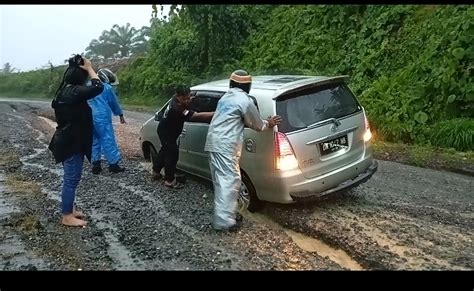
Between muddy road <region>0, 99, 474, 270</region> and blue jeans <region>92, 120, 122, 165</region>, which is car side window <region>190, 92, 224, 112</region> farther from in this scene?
blue jeans <region>92, 120, 122, 165</region>

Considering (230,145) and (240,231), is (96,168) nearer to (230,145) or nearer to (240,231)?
(230,145)

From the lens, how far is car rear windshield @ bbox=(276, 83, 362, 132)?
18.6 feet

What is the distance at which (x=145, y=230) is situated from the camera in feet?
18.3

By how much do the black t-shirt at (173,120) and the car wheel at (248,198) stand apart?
4.64 feet

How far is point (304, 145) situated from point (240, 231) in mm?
1186

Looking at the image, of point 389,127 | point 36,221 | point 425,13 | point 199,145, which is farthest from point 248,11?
point 36,221

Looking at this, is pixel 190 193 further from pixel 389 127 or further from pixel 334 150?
pixel 389 127

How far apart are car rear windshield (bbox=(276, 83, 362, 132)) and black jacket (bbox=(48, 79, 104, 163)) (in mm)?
2102

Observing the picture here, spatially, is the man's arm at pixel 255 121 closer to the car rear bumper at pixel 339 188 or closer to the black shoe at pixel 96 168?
the car rear bumper at pixel 339 188

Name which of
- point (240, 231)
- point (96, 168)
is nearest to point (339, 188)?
point (240, 231)

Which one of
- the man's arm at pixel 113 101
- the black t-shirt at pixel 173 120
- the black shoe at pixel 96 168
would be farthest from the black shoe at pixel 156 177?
the man's arm at pixel 113 101

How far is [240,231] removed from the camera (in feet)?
17.8

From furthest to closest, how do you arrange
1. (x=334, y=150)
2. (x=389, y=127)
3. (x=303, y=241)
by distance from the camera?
1. (x=389, y=127)
2. (x=334, y=150)
3. (x=303, y=241)
